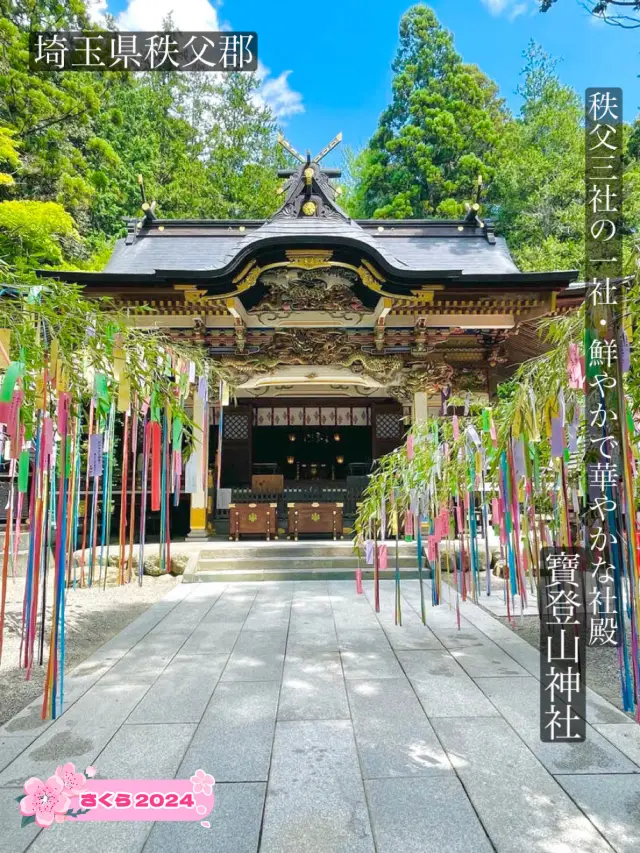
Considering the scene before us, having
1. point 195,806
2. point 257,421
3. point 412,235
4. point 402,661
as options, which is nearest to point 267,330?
point 257,421

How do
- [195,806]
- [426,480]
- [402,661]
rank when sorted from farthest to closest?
[426,480], [402,661], [195,806]

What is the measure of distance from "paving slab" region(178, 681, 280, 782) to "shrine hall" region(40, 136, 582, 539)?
3.54 m

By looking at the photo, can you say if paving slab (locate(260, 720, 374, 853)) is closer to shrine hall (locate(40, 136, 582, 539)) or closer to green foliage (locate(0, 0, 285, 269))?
green foliage (locate(0, 0, 285, 269))

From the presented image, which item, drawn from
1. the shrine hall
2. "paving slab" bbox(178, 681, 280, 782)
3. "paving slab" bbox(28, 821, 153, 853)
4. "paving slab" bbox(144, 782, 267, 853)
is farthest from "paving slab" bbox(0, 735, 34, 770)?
the shrine hall

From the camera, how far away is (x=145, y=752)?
237 centimetres

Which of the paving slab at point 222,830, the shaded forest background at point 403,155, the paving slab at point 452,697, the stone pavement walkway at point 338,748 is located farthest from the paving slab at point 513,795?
the shaded forest background at point 403,155

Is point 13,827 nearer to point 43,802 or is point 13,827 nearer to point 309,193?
point 43,802

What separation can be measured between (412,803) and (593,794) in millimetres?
757

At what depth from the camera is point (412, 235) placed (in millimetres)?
11453

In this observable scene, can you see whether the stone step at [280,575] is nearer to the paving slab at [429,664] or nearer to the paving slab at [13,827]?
the paving slab at [429,664]

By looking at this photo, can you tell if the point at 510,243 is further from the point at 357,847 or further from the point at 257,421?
the point at 357,847

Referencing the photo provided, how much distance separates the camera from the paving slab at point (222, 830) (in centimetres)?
173

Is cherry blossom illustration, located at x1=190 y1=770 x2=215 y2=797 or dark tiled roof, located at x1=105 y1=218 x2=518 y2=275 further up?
dark tiled roof, located at x1=105 y1=218 x2=518 y2=275

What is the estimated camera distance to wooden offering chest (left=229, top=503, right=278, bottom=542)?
8.43 meters
